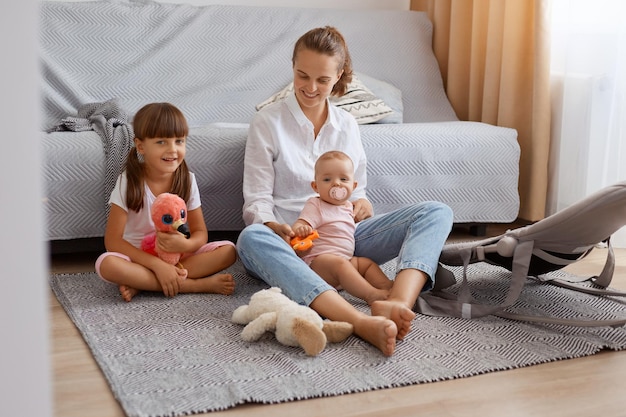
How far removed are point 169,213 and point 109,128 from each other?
0.56 meters

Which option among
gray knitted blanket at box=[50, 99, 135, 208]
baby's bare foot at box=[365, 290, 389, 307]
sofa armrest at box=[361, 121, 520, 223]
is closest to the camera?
baby's bare foot at box=[365, 290, 389, 307]

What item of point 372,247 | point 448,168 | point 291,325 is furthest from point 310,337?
point 448,168

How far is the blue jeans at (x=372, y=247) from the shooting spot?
72.8 inches

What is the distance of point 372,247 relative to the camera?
2.11m

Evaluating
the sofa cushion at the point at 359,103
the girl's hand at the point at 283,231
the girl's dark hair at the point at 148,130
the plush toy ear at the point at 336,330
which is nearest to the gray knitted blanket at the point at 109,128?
the girl's dark hair at the point at 148,130

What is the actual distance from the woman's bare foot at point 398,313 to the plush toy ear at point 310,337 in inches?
7.0

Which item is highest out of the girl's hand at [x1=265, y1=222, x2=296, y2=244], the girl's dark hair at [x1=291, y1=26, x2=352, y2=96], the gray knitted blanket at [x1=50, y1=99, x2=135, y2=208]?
the girl's dark hair at [x1=291, y1=26, x2=352, y2=96]

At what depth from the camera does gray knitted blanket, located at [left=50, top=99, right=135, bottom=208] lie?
2381 mm

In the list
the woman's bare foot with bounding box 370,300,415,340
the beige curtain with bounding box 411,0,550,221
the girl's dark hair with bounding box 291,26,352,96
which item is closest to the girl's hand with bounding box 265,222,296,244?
the woman's bare foot with bounding box 370,300,415,340

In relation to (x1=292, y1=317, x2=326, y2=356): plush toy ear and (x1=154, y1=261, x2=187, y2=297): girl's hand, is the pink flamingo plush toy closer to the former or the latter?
(x1=154, y1=261, x2=187, y2=297): girl's hand

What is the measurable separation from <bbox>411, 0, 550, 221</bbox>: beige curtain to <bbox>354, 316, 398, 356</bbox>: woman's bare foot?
154cm

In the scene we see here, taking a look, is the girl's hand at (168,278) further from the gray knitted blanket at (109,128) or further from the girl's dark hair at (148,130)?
the gray knitted blanket at (109,128)

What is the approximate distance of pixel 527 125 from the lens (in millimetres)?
3107

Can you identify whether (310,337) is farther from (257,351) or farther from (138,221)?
(138,221)
